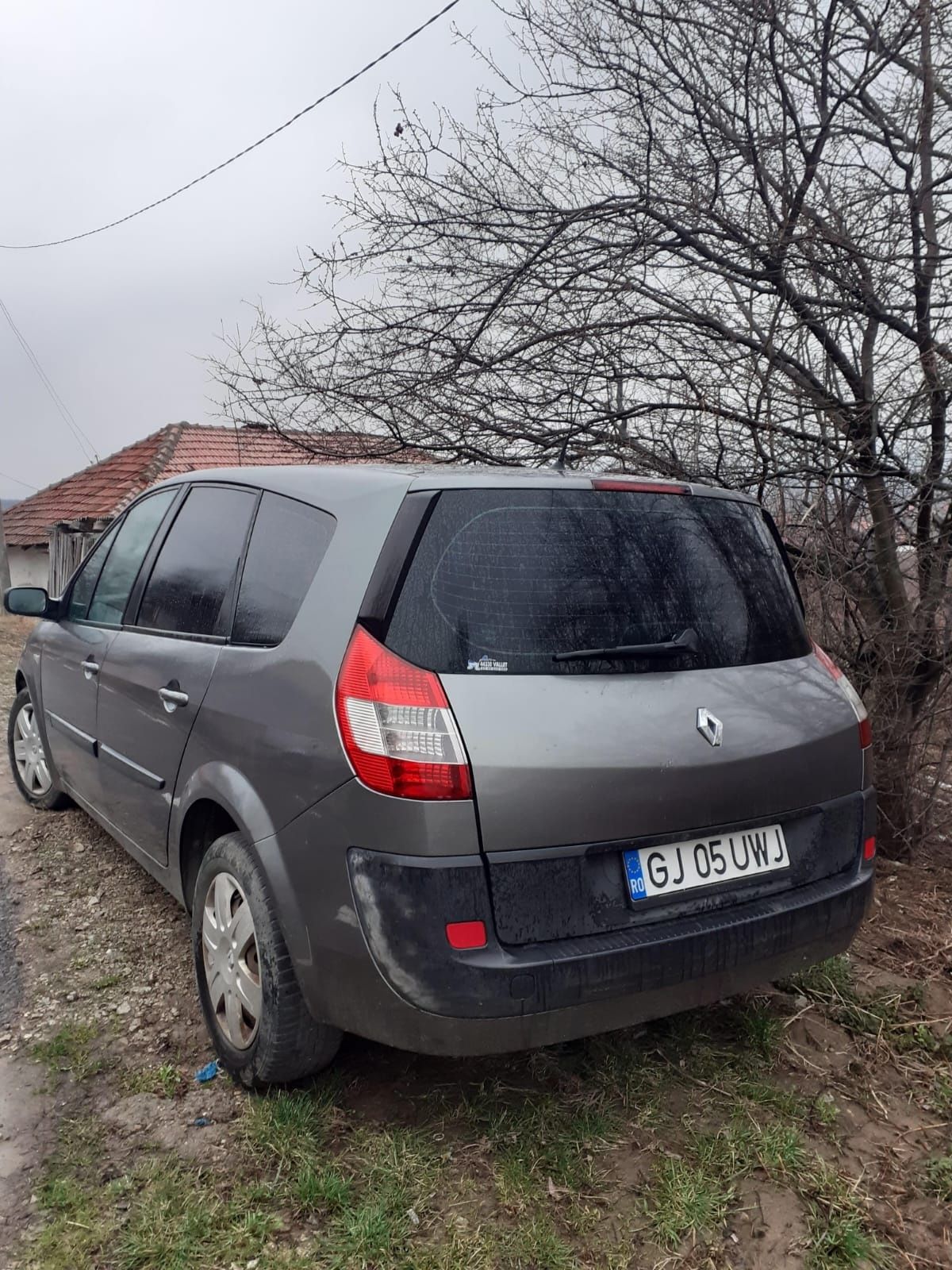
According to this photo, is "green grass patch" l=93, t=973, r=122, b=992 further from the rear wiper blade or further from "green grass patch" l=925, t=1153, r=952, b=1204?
"green grass patch" l=925, t=1153, r=952, b=1204

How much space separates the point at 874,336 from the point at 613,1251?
4.54 meters

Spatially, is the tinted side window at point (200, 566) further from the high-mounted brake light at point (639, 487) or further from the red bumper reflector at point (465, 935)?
the red bumper reflector at point (465, 935)

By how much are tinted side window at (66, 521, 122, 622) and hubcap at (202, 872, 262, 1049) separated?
6.43ft

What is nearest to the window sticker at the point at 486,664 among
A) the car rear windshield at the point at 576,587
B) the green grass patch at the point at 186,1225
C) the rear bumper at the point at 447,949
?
the car rear windshield at the point at 576,587

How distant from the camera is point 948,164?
4922 mm

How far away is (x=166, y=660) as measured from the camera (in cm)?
315

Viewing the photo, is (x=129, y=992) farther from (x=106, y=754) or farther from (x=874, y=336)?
(x=874, y=336)

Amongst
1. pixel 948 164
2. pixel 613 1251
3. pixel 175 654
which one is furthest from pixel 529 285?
pixel 613 1251

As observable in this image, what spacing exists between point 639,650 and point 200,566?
5.43 feet

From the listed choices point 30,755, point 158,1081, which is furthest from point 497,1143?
point 30,755

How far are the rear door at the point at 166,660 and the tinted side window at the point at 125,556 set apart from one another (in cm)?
17

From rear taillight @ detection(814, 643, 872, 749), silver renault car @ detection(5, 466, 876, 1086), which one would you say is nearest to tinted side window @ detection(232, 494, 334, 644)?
silver renault car @ detection(5, 466, 876, 1086)

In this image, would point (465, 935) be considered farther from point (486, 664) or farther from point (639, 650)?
point (639, 650)

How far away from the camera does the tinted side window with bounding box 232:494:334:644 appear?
2545mm
